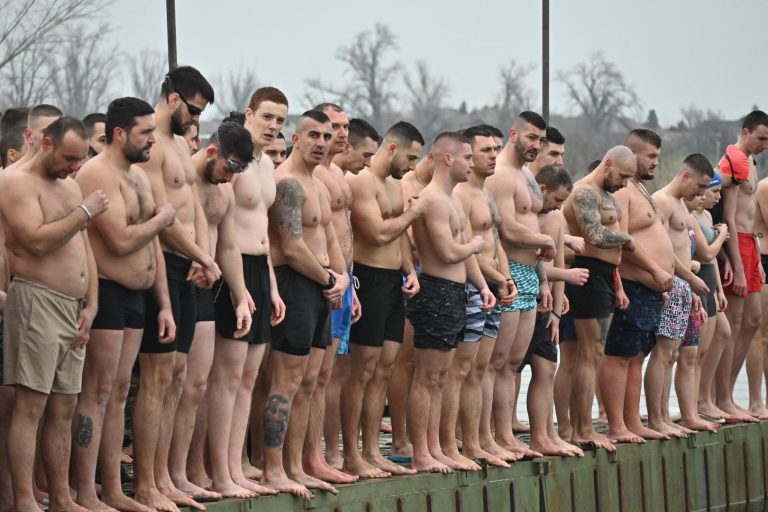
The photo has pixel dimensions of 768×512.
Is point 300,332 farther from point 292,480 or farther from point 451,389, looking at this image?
point 451,389

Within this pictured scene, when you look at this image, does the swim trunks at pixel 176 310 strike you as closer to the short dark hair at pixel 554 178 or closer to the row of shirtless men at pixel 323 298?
the row of shirtless men at pixel 323 298

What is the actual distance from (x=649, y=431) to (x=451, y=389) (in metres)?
2.85

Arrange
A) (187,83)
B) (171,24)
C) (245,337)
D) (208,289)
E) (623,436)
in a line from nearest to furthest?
(187,83) → (208,289) → (245,337) → (171,24) → (623,436)

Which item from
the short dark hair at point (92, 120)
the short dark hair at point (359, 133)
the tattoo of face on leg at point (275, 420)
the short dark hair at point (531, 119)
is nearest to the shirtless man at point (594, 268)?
the short dark hair at point (531, 119)

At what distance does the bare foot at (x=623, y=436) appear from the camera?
15172mm

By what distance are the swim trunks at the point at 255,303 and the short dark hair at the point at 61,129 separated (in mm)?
1830

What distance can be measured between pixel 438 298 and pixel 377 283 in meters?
0.49

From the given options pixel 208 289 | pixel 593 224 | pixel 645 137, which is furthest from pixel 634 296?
pixel 208 289

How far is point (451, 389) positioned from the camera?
13422 mm

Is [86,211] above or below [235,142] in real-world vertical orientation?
below

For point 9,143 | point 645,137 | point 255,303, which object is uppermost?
point 645,137

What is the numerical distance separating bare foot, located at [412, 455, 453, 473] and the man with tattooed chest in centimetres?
221

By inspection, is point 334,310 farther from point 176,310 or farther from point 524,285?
point 524,285

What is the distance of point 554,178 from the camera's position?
1448 centimetres
